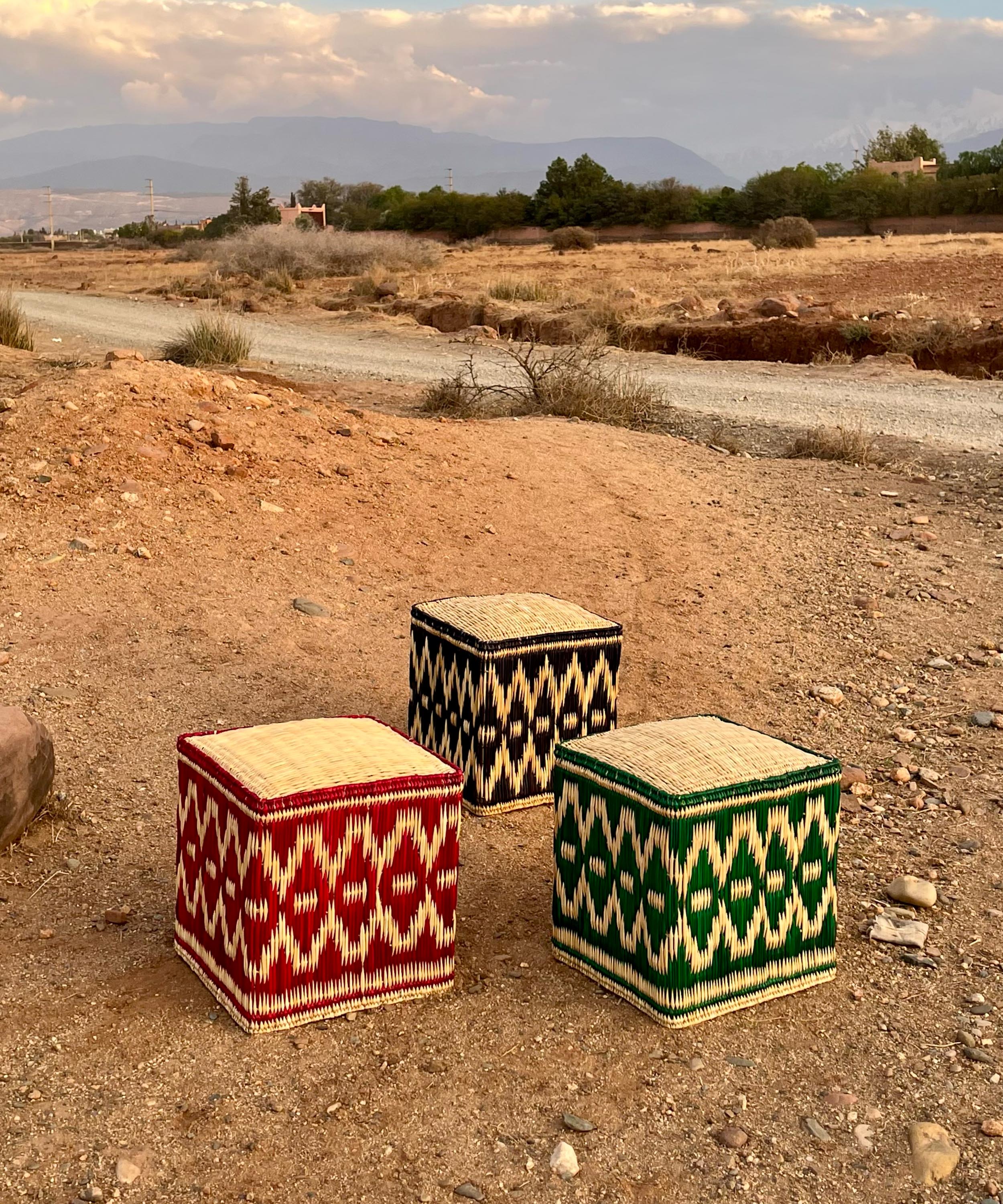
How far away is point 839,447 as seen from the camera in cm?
921

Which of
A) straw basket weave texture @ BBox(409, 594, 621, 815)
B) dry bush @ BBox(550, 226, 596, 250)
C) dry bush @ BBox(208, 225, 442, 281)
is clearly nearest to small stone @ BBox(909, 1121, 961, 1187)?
straw basket weave texture @ BBox(409, 594, 621, 815)

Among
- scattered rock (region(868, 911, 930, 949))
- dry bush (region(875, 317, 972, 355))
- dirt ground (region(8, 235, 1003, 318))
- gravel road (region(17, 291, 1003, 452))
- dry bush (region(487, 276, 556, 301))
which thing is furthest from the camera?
dry bush (region(487, 276, 556, 301))

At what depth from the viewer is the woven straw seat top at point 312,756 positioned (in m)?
2.92

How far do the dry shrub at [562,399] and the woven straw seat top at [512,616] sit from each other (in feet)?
18.2

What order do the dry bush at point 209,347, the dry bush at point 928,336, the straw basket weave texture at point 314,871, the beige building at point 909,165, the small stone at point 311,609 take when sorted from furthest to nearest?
the beige building at point 909,165 < the dry bush at point 928,336 < the dry bush at point 209,347 < the small stone at point 311,609 < the straw basket weave texture at point 314,871

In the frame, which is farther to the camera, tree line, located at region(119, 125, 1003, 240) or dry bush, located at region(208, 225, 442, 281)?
tree line, located at region(119, 125, 1003, 240)

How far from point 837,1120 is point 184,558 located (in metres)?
4.41

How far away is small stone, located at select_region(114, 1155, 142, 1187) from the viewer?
2.46 meters

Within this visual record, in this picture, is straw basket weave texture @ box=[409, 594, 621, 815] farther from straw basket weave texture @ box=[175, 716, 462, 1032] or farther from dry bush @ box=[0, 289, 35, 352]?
dry bush @ box=[0, 289, 35, 352]

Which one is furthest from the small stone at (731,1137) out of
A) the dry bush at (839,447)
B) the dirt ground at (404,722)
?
the dry bush at (839,447)

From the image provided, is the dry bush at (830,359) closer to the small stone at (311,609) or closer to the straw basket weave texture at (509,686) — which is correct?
the small stone at (311,609)

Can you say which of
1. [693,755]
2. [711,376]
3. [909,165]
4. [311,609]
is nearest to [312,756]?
[693,755]

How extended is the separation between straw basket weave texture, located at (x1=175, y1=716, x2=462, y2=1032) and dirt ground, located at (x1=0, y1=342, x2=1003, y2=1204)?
0.35 feet

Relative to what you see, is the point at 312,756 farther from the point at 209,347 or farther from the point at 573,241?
the point at 573,241
